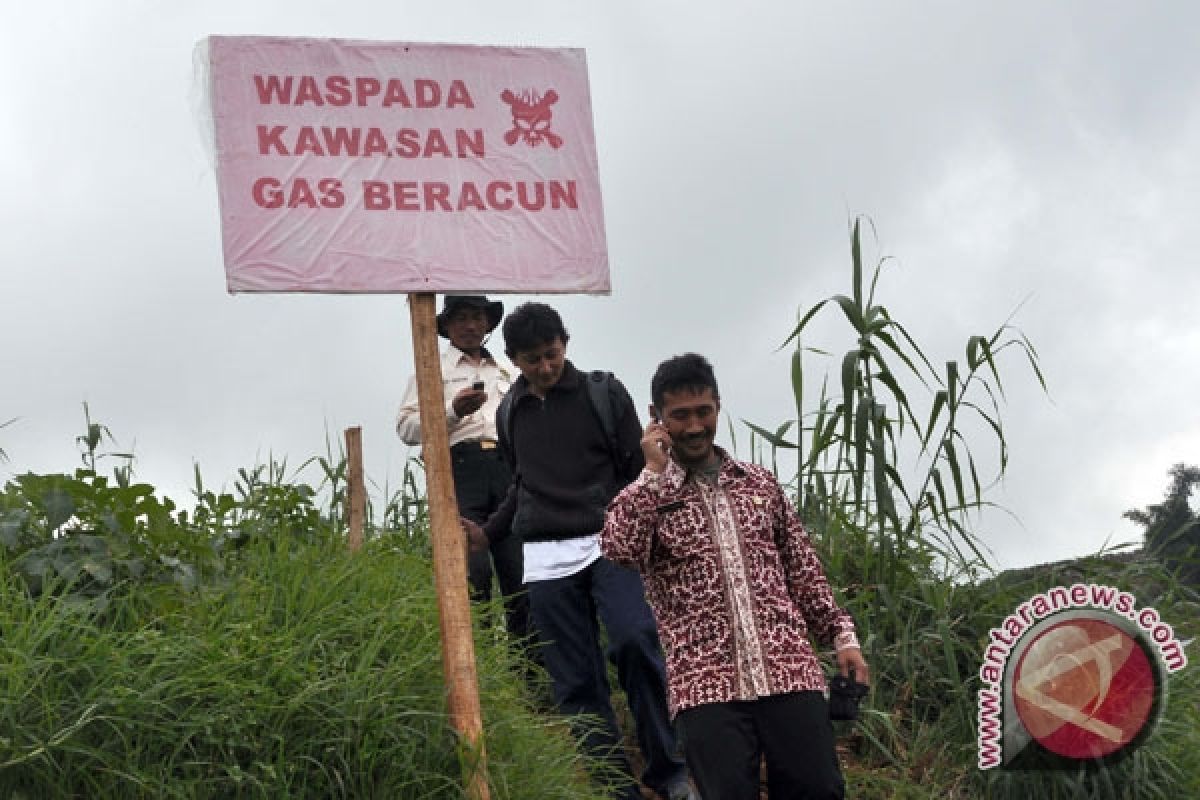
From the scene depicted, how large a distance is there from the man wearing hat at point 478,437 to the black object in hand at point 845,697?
228 centimetres

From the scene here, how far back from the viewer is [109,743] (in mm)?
4789

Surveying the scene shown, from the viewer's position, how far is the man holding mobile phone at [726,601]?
4.26 m

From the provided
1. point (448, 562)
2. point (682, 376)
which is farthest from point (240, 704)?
point (682, 376)

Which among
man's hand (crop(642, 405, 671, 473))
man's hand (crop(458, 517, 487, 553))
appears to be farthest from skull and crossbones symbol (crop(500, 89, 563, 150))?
man's hand (crop(458, 517, 487, 553))

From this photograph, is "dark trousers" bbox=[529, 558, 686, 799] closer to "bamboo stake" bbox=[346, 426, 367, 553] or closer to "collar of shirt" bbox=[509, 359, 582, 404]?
"collar of shirt" bbox=[509, 359, 582, 404]

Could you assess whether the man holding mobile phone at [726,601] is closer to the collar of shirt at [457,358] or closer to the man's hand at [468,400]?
the man's hand at [468,400]

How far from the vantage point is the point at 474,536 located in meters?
6.31

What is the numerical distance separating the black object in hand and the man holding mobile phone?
0.01 meters

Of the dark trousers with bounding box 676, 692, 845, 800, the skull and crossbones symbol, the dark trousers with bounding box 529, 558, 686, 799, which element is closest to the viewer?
the dark trousers with bounding box 676, 692, 845, 800

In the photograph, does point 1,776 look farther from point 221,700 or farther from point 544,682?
point 544,682

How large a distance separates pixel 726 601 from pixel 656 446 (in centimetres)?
44

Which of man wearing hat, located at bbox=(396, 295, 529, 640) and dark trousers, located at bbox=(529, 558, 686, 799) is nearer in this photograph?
dark trousers, located at bbox=(529, 558, 686, 799)

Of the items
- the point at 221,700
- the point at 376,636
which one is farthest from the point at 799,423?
the point at 221,700

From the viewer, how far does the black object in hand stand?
4.39 m
